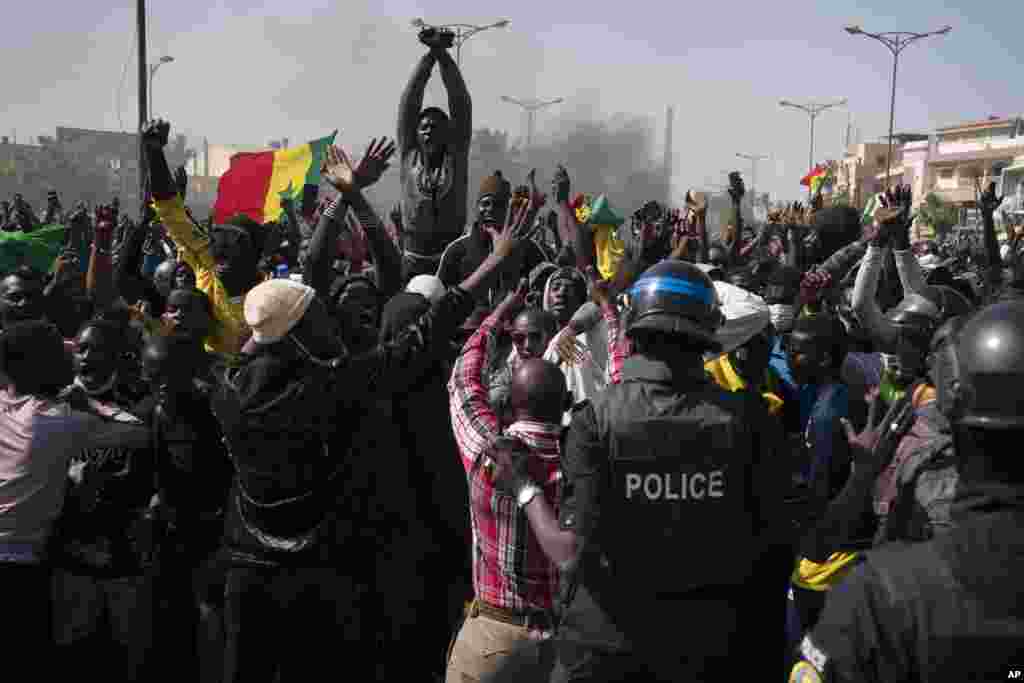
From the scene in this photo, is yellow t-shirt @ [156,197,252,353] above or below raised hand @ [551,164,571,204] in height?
below

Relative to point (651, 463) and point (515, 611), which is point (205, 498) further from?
point (651, 463)

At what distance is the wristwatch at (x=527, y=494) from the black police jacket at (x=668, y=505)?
147mm

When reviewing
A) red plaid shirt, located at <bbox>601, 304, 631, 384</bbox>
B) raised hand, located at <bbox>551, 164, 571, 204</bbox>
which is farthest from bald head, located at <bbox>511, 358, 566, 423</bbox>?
raised hand, located at <bbox>551, 164, 571, 204</bbox>

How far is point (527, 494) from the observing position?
291 cm

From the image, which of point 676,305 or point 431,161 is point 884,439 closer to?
point 676,305

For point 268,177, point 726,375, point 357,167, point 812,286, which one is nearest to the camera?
point 726,375

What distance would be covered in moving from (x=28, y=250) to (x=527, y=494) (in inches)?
278

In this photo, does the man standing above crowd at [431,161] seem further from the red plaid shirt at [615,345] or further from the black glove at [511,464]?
the black glove at [511,464]

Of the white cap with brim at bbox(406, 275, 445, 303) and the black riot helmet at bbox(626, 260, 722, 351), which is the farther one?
the white cap with brim at bbox(406, 275, 445, 303)

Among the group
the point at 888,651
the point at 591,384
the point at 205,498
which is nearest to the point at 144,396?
the point at 205,498

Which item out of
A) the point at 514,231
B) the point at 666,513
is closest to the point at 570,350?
the point at 514,231

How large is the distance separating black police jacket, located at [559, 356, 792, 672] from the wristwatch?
15cm

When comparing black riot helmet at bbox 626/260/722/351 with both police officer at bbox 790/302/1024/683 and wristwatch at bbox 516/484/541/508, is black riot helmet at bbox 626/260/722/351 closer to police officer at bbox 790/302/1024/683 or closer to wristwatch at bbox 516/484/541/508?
wristwatch at bbox 516/484/541/508

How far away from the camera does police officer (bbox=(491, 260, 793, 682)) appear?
263cm
